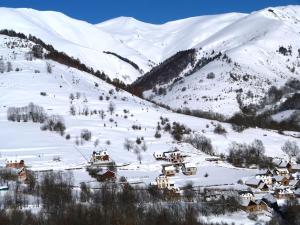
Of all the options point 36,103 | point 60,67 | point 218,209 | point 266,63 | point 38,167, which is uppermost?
point 266,63

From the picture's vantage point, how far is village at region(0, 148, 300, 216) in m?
41.4

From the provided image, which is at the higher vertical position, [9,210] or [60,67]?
[60,67]

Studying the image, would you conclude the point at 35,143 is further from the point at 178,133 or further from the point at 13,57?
the point at 13,57

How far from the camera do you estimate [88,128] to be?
59.0 m

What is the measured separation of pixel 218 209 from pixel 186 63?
122 m

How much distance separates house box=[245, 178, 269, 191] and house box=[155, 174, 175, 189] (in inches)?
215

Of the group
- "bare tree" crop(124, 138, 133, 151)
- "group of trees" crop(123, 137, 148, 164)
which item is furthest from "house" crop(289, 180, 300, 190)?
"bare tree" crop(124, 138, 133, 151)

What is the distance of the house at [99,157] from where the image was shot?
49.4 m

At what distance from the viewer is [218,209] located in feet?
128

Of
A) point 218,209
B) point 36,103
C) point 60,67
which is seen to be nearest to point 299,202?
point 218,209

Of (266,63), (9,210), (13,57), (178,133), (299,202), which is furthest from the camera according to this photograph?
(266,63)

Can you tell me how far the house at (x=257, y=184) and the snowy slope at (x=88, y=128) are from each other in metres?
1.58

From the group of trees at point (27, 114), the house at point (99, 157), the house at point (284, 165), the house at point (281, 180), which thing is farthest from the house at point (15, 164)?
the house at point (284, 165)

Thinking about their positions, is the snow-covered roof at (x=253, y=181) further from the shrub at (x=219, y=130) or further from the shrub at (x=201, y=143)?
the shrub at (x=219, y=130)
